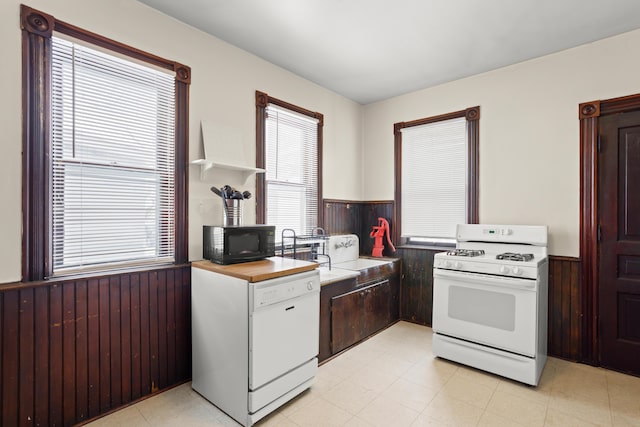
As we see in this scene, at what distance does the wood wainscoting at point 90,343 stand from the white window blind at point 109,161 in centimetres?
16

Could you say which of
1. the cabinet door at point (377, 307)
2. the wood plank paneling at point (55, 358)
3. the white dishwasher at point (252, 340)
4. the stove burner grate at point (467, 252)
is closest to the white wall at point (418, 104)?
the wood plank paneling at point (55, 358)

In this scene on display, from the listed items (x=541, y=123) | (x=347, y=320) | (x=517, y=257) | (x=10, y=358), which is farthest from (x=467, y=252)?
(x=10, y=358)

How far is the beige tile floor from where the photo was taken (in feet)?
6.62

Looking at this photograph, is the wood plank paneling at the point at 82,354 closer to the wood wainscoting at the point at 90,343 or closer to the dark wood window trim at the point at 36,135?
the wood wainscoting at the point at 90,343

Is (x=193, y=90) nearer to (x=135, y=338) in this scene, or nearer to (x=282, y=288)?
(x=282, y=288)

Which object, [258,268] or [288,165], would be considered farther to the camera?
[288,165]

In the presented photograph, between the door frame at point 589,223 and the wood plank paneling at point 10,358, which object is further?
the door frame at point 589,223

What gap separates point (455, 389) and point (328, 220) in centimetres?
212

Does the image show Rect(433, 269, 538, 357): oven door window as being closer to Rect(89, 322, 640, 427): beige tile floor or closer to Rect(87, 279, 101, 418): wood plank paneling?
Rect(89, 322, 640, 427): beige tile floor

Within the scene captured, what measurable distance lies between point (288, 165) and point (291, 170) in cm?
7

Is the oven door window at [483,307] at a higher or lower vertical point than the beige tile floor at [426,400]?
higher

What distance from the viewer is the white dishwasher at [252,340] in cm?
192

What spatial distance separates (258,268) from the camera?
215cm

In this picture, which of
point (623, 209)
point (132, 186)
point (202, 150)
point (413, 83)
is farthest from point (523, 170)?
point (132, 186)
